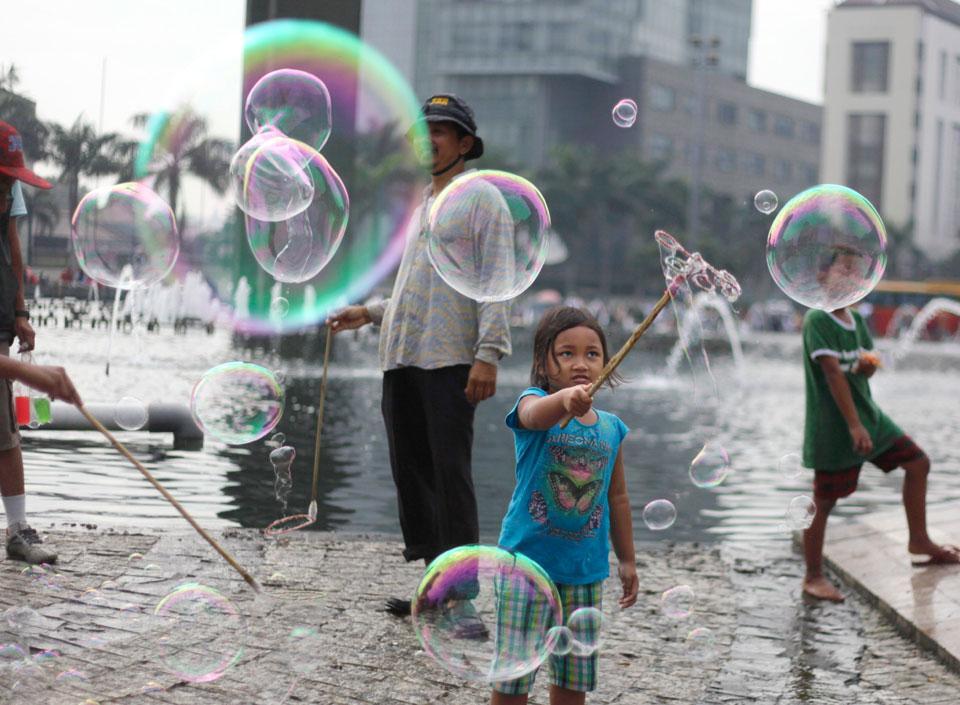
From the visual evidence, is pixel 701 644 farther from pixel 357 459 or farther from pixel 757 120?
pixel 757 120

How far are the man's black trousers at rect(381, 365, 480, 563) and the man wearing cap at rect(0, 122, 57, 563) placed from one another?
4.80 ft

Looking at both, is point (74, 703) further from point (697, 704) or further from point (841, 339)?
point (841, 339)

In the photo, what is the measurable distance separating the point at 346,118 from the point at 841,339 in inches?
443

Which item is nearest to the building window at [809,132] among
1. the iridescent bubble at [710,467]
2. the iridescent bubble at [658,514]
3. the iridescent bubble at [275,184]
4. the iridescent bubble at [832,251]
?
the iridescent bubble at [275,184]

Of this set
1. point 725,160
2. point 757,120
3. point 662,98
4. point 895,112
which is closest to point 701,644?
point 662,98

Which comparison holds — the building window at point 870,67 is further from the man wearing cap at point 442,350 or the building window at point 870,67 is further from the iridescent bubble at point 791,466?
the man wearing cap at point 442,350

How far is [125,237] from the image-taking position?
6535 mm

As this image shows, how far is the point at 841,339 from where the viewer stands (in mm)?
5594

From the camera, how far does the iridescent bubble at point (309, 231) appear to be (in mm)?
5879

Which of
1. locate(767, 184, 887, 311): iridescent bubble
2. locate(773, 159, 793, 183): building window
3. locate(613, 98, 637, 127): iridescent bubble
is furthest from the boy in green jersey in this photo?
locate(773, 159, 793, 183): building window

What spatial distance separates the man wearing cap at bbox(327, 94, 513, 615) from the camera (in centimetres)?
463

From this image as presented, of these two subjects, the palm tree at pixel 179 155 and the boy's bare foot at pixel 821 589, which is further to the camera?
the palm tree at pixel 179 155

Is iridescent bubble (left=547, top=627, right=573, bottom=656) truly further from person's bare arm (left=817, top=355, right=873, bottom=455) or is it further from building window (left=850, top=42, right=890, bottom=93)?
building window (left=850, top=42, right=890, bottom=93)

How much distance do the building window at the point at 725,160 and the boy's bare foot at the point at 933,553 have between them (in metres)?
98.7
